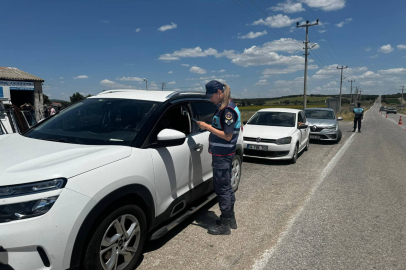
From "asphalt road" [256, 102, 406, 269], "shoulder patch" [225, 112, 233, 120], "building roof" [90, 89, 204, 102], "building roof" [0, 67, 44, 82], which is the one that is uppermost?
"building roof" [0, 67, 44, 82]

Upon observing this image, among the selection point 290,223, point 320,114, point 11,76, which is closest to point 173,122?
point 290,223

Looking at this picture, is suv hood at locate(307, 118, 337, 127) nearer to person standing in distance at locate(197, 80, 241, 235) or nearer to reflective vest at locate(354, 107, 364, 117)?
reflective vest at locate(354, 107, 364, 117)

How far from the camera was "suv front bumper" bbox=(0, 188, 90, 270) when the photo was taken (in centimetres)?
174

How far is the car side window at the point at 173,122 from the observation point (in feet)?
9.37

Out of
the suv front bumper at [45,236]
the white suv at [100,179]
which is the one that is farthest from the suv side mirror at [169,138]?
the suv front bumper at [45,236]

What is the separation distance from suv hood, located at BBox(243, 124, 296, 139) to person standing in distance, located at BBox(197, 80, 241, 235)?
174 inches

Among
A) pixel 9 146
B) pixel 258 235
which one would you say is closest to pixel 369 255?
pixel 258 235

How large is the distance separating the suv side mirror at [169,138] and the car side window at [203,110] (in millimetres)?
998

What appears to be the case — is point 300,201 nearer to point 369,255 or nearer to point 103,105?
point 369,255

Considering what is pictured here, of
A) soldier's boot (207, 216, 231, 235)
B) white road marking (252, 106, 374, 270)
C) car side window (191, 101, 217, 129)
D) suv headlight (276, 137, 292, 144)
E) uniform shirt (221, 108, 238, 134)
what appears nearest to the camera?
white road marking (252, 106, 374, 270)

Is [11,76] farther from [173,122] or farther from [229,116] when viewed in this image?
[229,116]

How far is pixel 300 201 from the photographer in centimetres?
467

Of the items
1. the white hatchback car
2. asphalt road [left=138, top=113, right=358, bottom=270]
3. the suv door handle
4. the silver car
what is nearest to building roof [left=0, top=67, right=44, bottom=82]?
the white hatchback car

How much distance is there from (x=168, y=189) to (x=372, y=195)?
409 centimetres
